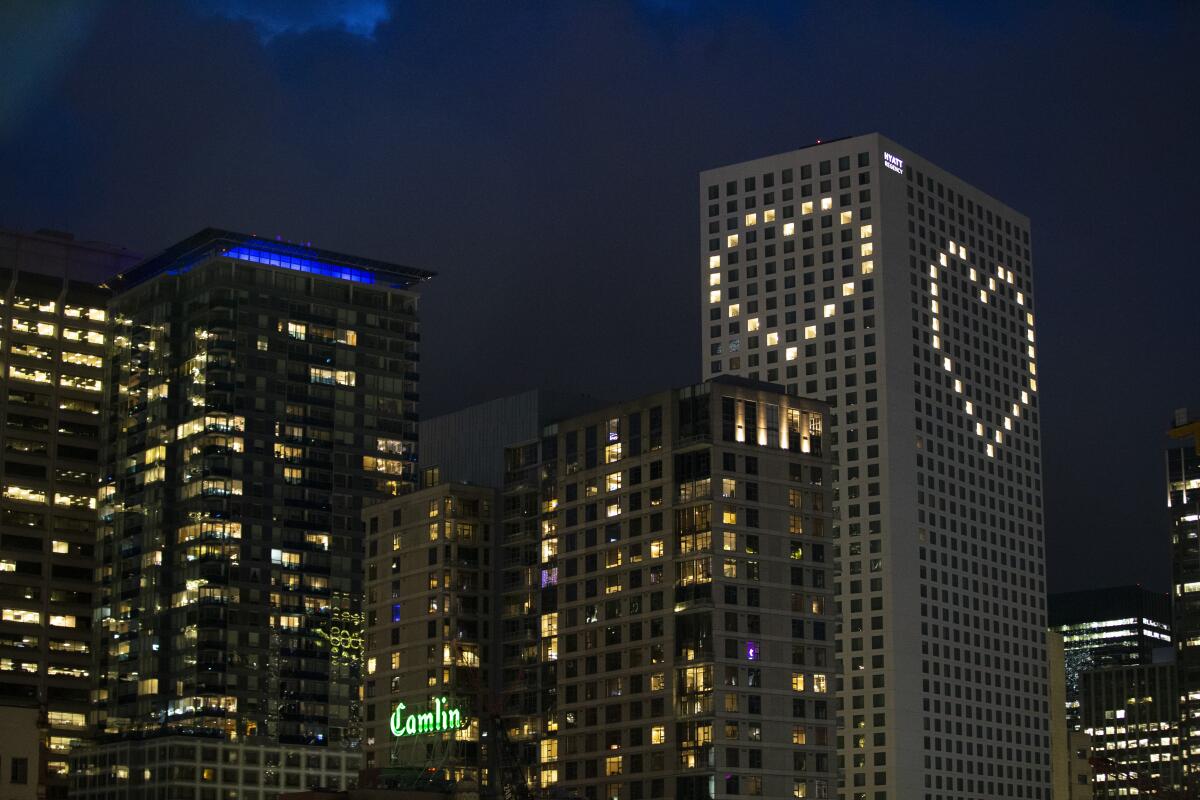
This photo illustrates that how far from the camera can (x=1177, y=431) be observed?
17125cm

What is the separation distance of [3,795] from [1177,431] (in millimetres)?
108698

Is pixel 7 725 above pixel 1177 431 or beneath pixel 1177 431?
beneath

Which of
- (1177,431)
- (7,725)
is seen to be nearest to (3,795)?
(7,725)

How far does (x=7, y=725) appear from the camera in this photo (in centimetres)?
10769

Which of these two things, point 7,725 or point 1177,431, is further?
point 1177,431

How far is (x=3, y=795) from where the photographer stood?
106 m

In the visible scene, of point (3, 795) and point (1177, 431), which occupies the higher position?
point (1177, 431)

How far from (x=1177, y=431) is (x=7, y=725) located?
107393mm

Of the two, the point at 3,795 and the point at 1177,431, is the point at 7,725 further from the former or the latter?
the point at 1177,431

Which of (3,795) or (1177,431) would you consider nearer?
(3,795)

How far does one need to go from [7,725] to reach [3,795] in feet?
13.0
